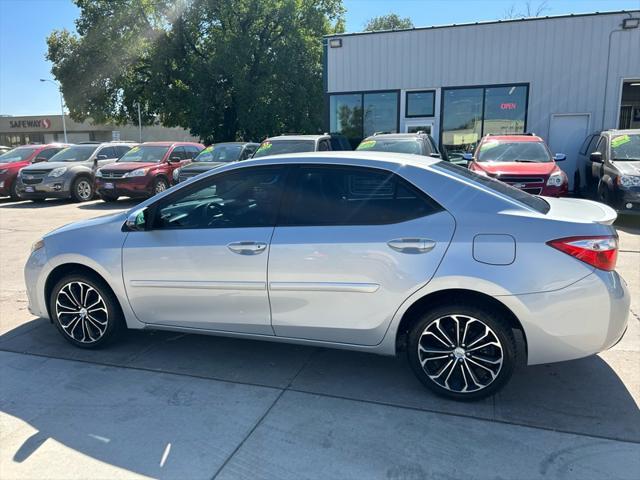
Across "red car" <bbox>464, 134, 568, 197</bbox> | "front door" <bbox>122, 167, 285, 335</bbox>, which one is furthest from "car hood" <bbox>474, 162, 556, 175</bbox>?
"front door" <bbox>122, 167, 285, 335</bbox>

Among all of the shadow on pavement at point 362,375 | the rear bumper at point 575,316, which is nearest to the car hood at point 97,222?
the shadow on pavement at point 362,375

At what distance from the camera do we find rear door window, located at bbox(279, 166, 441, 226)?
331cm

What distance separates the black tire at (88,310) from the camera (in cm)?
408

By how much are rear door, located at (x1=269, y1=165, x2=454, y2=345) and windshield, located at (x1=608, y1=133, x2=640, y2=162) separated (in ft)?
28.9

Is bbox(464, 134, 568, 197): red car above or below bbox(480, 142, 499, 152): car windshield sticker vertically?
below

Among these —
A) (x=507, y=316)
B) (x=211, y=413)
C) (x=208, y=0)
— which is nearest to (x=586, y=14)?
(x=507, y=316)

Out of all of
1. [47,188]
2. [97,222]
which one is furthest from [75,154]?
[97,222]

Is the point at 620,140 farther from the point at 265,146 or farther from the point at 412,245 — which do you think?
the point at 412,245

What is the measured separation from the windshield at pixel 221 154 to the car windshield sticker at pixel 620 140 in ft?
28.4

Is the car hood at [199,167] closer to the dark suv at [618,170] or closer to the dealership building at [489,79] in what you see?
the dealership building at [489,79]

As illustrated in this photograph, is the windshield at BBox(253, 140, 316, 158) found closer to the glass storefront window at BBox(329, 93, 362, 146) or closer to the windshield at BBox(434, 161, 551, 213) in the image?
the glass storefront window at BBox(329, 93, 362, 146)

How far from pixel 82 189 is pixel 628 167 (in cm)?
1377

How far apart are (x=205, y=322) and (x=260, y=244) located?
0.81 metres

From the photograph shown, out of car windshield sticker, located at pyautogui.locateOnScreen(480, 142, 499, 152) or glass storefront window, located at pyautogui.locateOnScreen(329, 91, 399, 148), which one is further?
glass storefront window, located at pyautogui.locateOnScreen(329, 91, 399, 148)
